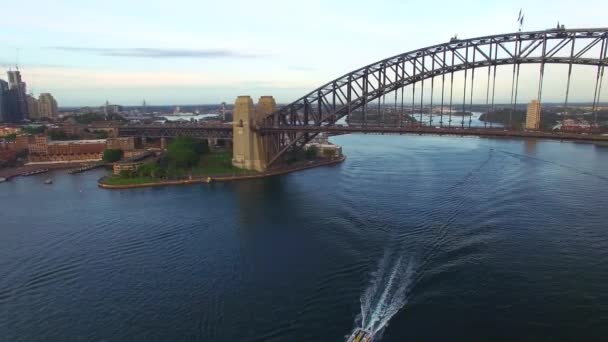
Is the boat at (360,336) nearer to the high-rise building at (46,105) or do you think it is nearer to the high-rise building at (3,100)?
the high-rise building at (3,100)

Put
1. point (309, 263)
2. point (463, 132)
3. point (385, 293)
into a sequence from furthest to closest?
point (463, 132) → point (309, 263) → point (385, 293)

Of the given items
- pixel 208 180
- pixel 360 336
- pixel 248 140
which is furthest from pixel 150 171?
pixel 360 336

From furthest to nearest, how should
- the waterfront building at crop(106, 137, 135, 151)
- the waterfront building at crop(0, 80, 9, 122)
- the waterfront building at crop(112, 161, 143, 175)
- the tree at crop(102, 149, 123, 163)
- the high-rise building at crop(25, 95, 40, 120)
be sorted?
the high-rise building at crop(25, 95, 40, 120) < the waterfront building at crop(0, 80, 9, 122) < the waterfront building at crop(106, 137, 135, 151) < the tree at crop(102, 149, 123, 163) < the waterfront building at crop(112, 161, 143, 175)

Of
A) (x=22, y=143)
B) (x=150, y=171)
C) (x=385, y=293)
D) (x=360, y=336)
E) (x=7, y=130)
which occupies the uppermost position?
(x=7, y=130)

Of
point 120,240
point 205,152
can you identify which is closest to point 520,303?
point 120,240

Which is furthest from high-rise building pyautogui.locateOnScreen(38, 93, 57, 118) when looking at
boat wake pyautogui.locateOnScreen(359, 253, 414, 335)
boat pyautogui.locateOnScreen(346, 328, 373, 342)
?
boat pyautogui.locateOnScreen(346, 328, 373, 342)


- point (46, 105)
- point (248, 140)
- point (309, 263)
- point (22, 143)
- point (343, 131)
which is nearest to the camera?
point (309, 263)

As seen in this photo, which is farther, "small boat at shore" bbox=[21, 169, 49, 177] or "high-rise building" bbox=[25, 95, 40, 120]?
"high-rise building" bbox=[25, 95, 40, 120]

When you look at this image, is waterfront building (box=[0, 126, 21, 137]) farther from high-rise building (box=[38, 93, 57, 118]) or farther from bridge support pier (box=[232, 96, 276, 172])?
high-rise building (box=[38, 93, 57, 118])

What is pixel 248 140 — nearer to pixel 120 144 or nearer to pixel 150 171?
pixel 150 171
